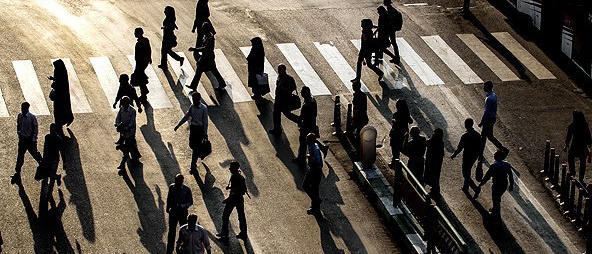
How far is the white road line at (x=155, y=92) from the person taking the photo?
3216cm

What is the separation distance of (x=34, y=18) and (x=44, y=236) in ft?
44.3

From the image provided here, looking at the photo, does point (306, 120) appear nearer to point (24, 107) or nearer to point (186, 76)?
point (186, 76)

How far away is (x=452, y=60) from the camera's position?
119ft

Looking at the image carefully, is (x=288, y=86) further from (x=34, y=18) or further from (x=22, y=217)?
(x=34, y=18)

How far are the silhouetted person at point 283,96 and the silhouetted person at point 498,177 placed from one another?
5542 millimetres

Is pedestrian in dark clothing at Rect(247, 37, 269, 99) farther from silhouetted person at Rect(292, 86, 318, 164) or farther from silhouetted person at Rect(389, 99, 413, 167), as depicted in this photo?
silhouetted person at Rect(389, 99, 413, 167)

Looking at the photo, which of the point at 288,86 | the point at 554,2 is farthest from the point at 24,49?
the point at 554,2

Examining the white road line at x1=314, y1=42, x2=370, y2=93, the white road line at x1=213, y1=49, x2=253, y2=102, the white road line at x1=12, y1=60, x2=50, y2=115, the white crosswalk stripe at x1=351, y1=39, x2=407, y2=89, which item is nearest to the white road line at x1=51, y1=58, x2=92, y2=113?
the white road line at x1=12, y1=60, x2=50, y2=115

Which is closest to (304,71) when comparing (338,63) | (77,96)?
(338,63)

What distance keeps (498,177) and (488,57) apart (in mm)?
10630

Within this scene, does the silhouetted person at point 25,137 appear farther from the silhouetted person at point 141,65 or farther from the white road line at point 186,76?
the white road line at point 186,76

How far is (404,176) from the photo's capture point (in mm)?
26859

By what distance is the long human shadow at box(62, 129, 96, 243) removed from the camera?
26.1 meters

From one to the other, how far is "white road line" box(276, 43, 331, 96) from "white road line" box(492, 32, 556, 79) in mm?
6158
